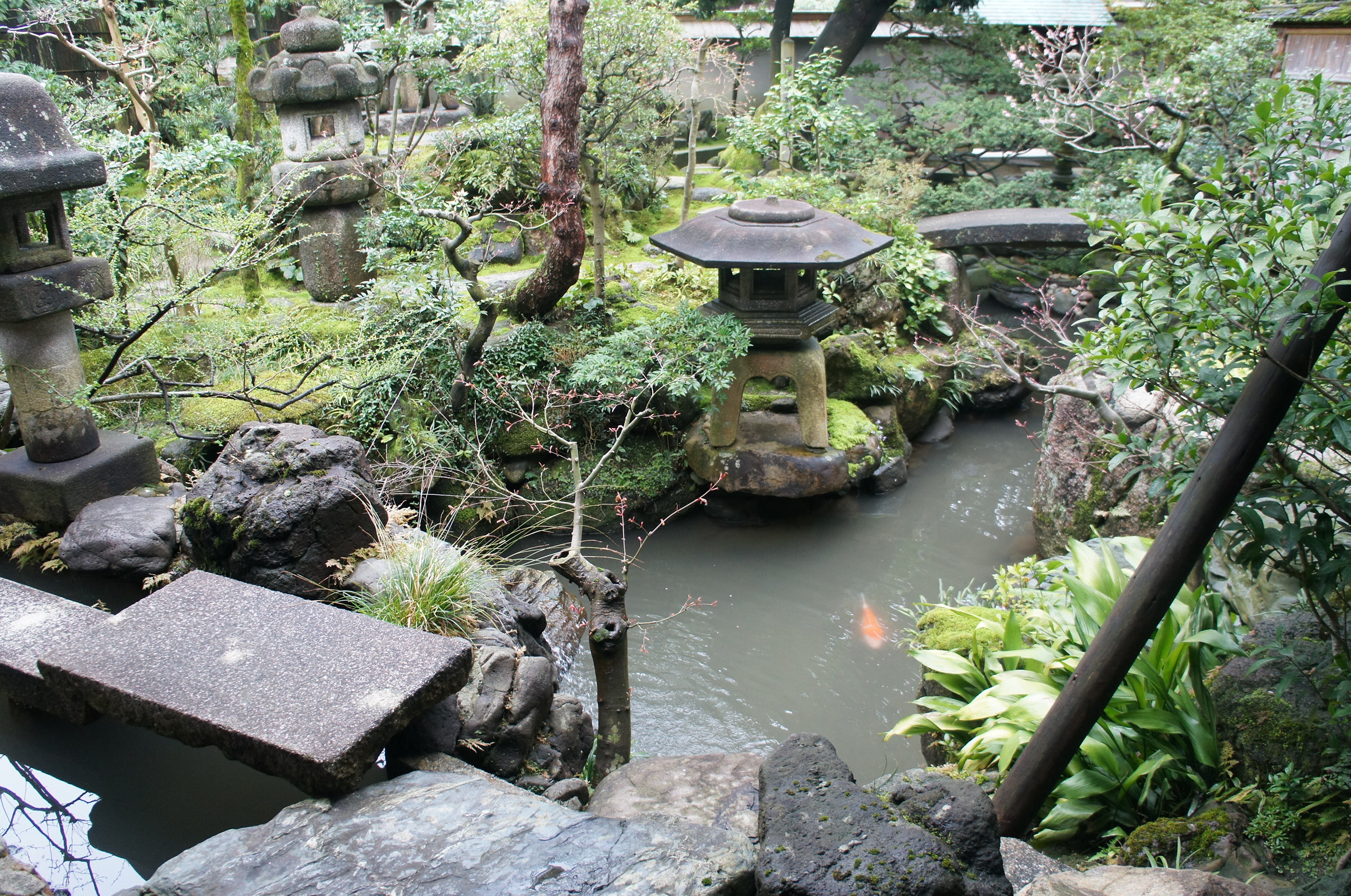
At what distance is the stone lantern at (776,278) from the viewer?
273 inches

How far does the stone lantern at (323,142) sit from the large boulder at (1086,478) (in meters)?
6.21

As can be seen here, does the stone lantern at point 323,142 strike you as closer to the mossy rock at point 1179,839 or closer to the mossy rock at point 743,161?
the mossy rock at point 743,161

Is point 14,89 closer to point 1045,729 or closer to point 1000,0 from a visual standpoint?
point 1045,729

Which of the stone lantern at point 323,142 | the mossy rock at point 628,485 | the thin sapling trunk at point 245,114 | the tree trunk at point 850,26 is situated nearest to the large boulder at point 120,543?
the mossy rock at point 628,485

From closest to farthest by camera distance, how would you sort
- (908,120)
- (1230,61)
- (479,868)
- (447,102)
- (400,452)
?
(479,868) → (400,452) → (1230,61) → (908,120) → (447,102)

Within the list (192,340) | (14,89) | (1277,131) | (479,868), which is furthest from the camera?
(192,340)

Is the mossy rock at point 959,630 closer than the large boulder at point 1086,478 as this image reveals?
Yes

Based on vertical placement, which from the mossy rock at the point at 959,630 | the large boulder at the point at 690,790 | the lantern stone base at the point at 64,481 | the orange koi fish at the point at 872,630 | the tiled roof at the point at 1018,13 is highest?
the tiled roof at the point at 1018,13

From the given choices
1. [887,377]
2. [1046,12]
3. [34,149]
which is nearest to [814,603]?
[887,377]

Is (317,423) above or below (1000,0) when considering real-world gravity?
below

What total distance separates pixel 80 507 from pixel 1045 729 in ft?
17.5

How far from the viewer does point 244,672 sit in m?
3.31

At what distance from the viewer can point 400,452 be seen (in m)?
7.00

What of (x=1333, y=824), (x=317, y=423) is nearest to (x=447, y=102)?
(x=317, y=423)
